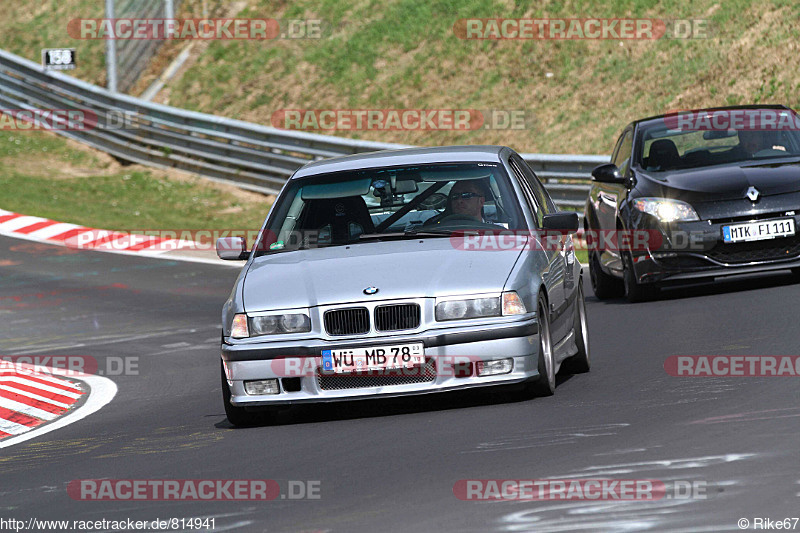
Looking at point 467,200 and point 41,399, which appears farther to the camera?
point 41,399

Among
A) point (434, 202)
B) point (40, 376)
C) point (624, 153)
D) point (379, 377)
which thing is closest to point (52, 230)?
point (40, 376)

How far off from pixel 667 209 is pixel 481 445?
616cm

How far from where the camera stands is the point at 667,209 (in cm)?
1249

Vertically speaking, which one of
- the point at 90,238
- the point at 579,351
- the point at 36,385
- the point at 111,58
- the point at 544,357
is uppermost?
the point at 111,58

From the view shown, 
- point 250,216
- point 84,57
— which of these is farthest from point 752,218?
point 84,57

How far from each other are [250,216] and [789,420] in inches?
691

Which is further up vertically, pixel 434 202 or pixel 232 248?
pixel 434 202

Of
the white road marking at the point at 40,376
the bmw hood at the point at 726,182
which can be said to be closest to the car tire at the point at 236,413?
the white road marking at the point at 40,376

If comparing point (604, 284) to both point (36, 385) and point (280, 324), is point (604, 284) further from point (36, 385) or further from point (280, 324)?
point (280, 324)

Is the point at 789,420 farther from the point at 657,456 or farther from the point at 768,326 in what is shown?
the point at 768,326

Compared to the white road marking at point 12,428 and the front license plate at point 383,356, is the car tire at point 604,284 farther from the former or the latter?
the front license plate at point 383,356

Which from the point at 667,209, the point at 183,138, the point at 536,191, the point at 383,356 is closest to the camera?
the point at 383,356

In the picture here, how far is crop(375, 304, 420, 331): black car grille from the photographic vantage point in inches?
302

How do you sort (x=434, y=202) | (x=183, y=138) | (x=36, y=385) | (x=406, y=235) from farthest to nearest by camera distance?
(x=183, y=138)
(x=36, y=385)
(x=434, y=202)
(x=406, y=235)
